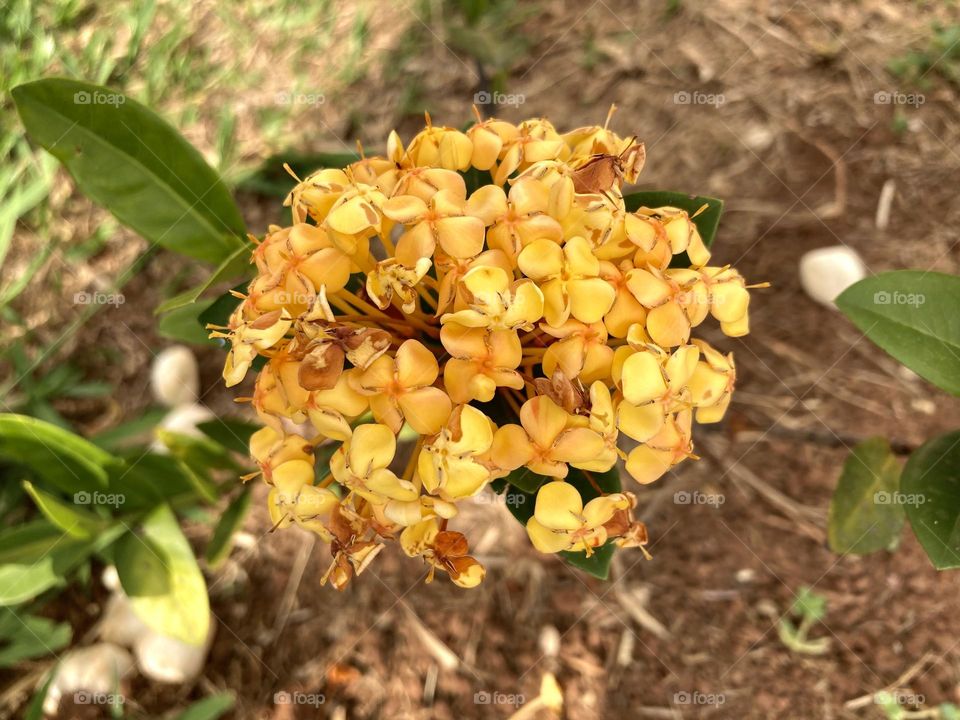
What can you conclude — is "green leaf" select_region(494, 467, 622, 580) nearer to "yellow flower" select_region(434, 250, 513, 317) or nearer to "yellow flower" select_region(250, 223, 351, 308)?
"yellow flower" select_region(434, 250, 513, 317)

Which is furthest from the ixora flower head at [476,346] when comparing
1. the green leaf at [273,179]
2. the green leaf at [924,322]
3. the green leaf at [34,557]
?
the green leaf at [273,179]

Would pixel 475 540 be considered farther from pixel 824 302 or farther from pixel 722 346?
pixel 824 302

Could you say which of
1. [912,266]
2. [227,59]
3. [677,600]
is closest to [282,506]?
[677,600]

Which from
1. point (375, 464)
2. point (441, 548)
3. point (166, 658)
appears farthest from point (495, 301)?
point (166, 658)

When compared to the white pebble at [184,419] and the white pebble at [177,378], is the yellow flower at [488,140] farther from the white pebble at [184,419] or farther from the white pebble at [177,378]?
the white pebble at [177,378]

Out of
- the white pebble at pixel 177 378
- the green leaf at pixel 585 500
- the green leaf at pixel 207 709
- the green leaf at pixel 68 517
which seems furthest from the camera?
the white pebble at pixel 177 378
